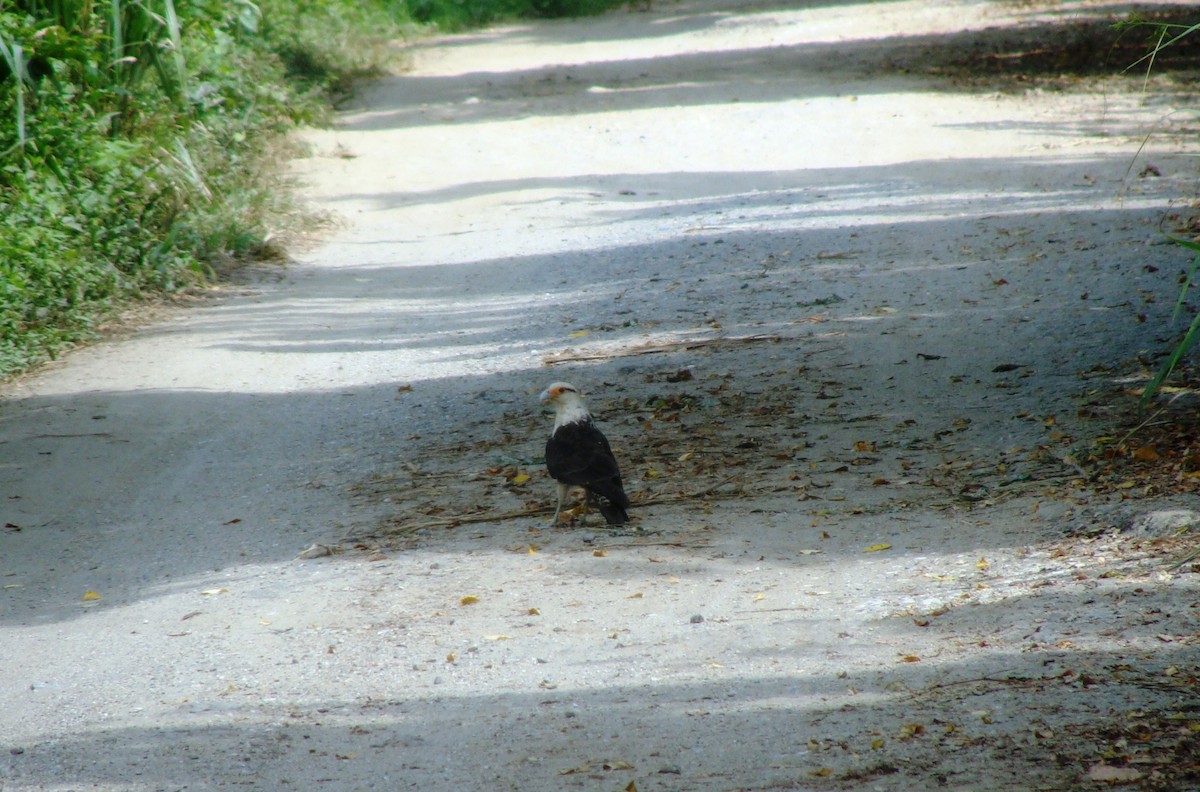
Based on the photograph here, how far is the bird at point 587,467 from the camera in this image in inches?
211

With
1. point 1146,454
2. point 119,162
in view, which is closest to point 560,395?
point 1146,454

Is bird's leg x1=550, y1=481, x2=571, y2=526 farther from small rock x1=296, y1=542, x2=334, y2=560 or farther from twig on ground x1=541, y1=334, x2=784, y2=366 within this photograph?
twig on ground x1=541, y1=334, x2=784, y2=366

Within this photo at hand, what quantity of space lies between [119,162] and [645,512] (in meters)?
6.08

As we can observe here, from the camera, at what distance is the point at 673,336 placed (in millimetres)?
8344

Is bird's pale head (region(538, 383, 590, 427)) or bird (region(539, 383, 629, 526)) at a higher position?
bird's pale head (region(538, 383, 590, 427))

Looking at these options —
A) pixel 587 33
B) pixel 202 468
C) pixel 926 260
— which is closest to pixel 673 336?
pixel 926 260

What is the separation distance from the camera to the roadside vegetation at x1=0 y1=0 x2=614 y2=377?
27.4ft

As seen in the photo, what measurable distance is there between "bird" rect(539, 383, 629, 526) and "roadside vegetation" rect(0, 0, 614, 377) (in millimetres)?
3978

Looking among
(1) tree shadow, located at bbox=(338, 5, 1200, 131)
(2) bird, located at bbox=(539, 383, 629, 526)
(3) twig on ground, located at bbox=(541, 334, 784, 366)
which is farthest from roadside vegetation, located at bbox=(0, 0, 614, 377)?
(1) tree shadow, located at bbox=(338, 5, 1200, 131)

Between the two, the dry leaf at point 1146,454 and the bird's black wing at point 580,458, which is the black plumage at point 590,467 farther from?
the dry leaf at point 1146,454

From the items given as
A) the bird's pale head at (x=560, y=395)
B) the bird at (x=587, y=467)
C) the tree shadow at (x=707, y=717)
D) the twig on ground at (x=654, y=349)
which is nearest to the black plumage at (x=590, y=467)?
the bird at (x=587, y=467)

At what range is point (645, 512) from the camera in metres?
5.66

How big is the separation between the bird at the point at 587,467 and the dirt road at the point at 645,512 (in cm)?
14

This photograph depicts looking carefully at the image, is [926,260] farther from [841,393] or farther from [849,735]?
[849,735]
